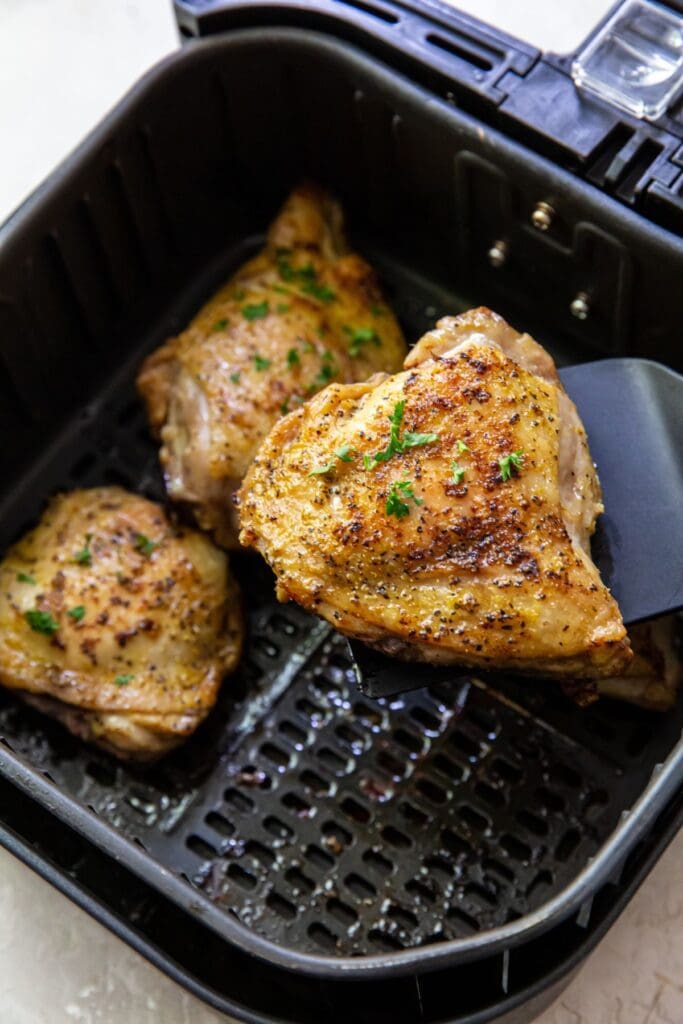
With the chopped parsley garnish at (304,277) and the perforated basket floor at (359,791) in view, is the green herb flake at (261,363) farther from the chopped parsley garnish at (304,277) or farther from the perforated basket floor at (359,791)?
the perforated basket floor at (359,791)

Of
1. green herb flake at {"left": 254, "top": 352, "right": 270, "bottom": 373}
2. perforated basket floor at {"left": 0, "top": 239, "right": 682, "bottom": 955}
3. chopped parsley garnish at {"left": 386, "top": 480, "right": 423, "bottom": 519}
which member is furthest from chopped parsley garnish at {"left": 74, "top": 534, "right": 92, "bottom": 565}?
chopped parsley garnish at {"left": 386, "top": 480, "right": 423, "bottom": 519}

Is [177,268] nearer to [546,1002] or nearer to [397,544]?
[397,544]

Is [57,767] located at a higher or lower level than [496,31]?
lower

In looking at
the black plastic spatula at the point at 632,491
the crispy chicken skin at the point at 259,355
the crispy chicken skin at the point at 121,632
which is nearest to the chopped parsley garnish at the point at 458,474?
the black plastic spatula at the point at 632,491

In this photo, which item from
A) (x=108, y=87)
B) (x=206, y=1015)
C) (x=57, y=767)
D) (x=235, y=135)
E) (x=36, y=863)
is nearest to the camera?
(x=36, y=863)

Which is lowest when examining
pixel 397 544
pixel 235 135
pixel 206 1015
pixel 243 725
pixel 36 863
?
pixel 206 1015

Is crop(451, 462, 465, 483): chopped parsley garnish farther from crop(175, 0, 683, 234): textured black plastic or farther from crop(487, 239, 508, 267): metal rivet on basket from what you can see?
crop(487, 239, 508, 267): metal rivet on basket

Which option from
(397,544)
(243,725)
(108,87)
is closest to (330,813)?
(243,725)
